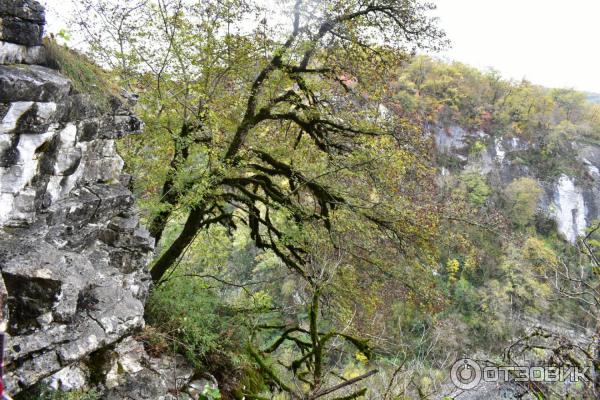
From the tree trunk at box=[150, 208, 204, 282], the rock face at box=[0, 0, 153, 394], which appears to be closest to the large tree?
the tree trunk at box=[150, 208, 204, 282]

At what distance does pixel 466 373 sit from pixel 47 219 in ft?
14.2

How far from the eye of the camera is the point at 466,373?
162 inches

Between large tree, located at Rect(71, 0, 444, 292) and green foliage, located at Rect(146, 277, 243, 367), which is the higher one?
large tree, located at Rect(71, 0, 444, 292)

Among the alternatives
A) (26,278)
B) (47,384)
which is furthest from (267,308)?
(26,278)

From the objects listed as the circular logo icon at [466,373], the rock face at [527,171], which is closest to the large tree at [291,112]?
the circular logo icon at [466,373]

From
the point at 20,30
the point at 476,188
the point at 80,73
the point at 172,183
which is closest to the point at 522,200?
the point at 476,188

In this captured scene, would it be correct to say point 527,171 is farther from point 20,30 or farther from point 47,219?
point 20,30

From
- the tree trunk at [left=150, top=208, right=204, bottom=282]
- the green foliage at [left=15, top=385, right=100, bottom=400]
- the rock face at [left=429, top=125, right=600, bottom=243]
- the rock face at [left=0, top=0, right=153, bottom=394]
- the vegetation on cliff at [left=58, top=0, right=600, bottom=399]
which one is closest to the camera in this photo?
the rock face at [left=0, top=0, right=153, bottom=394]

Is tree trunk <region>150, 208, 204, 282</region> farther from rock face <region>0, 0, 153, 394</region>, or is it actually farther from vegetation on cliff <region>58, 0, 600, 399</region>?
rock face <region>0, 0, 153, 394</region>

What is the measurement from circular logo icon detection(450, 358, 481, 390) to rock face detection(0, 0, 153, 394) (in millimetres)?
3224

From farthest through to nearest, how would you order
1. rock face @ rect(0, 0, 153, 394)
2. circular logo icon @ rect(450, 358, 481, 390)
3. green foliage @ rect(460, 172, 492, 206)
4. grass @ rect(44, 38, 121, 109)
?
green foliage @ rect(460, 172, 492, 206) → grass @ rect(44, 38, 121, 109) → circular logo icon @ rect(450, 358, 481, 390) → rock face @ rect(0, 0, 153, 394)

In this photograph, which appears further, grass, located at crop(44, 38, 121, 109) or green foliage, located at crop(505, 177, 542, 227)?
green foliage, located at crop(505, 177, 542, 227)

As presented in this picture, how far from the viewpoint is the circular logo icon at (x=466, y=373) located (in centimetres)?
400

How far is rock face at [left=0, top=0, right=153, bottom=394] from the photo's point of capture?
349cm
